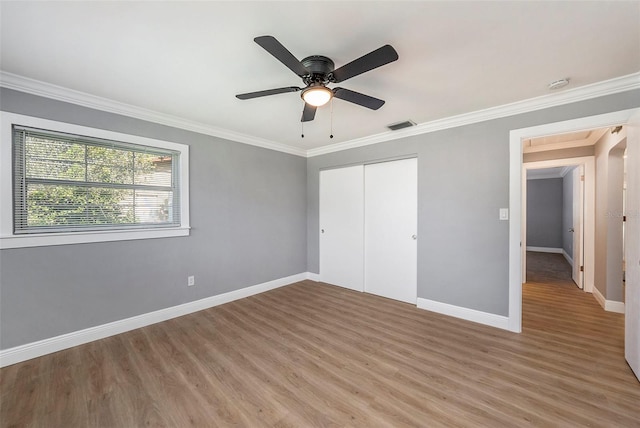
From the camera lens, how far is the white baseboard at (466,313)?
2.80 m

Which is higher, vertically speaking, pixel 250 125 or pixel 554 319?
pixel 250 125

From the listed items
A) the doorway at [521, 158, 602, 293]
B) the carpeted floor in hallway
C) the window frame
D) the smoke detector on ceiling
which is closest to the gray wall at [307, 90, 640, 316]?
the smoke detector on ceiling

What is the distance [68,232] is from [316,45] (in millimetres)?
2867

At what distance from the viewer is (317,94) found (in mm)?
1791

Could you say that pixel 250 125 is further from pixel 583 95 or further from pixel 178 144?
pixel 583 95

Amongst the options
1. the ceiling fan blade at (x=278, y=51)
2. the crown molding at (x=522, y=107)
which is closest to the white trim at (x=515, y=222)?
the crown molding at (x=522, y=107)

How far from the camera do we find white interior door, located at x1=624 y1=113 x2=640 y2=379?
196 cm

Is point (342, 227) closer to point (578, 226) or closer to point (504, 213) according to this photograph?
point (504, 213)

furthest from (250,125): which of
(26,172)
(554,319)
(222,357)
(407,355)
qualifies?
(554,319)

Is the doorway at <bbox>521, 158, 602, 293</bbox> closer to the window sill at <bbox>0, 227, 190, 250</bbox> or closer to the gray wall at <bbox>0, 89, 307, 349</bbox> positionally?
the gray wall at <bbox>0, 89, 307, 349</bbox>

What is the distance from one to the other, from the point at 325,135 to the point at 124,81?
7.98ft

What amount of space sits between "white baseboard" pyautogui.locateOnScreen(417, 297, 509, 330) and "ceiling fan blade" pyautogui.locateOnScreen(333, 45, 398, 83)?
9.59 feet

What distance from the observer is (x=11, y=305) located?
218 cm

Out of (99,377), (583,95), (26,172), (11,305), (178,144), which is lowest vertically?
(99,377)
